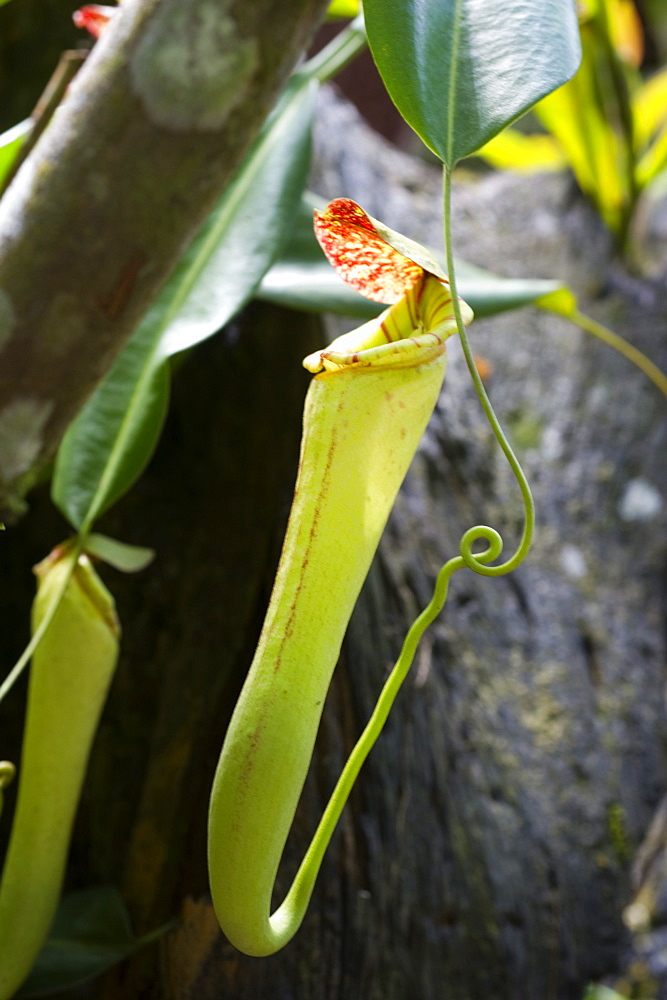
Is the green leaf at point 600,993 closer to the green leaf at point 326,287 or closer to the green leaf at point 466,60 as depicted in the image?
the green leaf at point 326,287

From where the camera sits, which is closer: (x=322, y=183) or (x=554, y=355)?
(x=322, y=183)

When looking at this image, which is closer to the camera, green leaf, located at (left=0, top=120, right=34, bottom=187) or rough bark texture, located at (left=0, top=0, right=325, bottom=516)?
rough bark texture, located at (left=0, top=0, right=325, bottom=516)

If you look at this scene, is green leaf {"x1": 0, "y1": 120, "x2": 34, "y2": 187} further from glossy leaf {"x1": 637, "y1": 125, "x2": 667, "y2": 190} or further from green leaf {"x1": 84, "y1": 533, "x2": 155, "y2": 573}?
glossy leaf {"x1": 637, "y1": 125, "x2": 667, "y2": 190}

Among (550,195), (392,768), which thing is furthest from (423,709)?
(550,195)

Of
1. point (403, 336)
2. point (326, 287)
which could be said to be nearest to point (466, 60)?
point (403, 336)

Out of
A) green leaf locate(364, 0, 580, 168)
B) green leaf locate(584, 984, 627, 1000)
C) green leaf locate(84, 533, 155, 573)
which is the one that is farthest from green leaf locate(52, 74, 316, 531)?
green leaf locate(584, 984, 627, 1000)

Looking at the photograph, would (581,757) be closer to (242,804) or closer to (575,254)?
(242,804)
